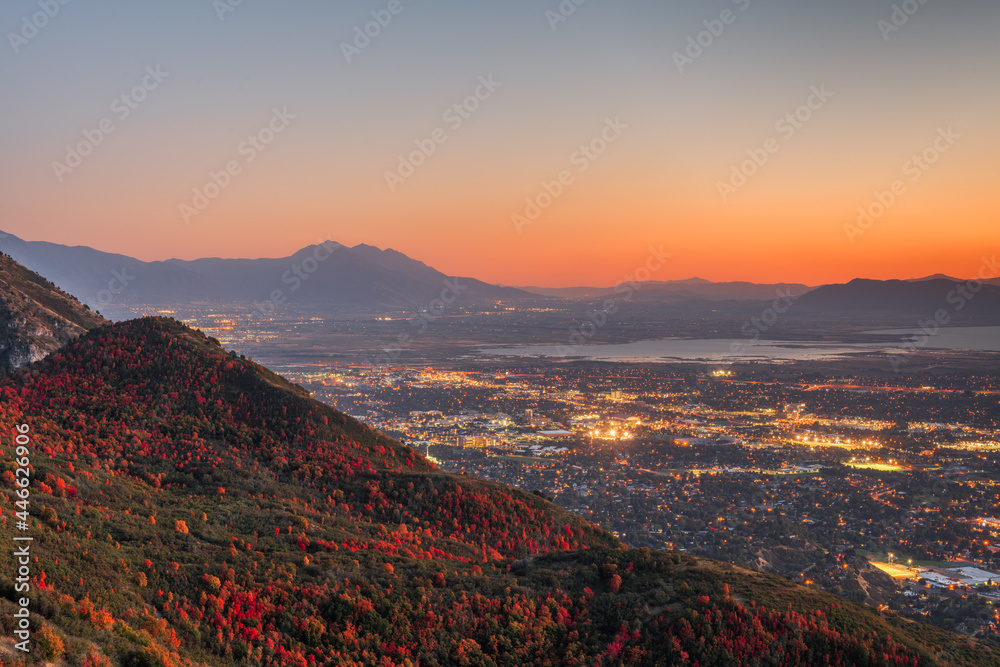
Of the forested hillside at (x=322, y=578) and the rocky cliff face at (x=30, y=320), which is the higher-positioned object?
the rocky cliff face at (x=30, y=320)

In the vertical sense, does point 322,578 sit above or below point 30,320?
below

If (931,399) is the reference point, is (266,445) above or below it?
above

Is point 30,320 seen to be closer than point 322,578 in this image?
No

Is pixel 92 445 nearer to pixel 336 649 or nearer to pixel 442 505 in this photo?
pixel 442 505

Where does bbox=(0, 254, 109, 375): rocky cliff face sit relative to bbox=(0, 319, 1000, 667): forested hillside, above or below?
above

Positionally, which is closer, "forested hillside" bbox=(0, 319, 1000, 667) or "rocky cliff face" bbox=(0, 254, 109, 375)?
"forested hillside" bbox=(0, 319, 1000, 667)

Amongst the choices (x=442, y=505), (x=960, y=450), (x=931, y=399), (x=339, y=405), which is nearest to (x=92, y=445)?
(x=442, y=505)

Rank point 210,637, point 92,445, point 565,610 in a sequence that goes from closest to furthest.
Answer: point 210,637, point 565,610, point 92,445

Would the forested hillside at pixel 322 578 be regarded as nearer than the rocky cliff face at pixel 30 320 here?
Yes
